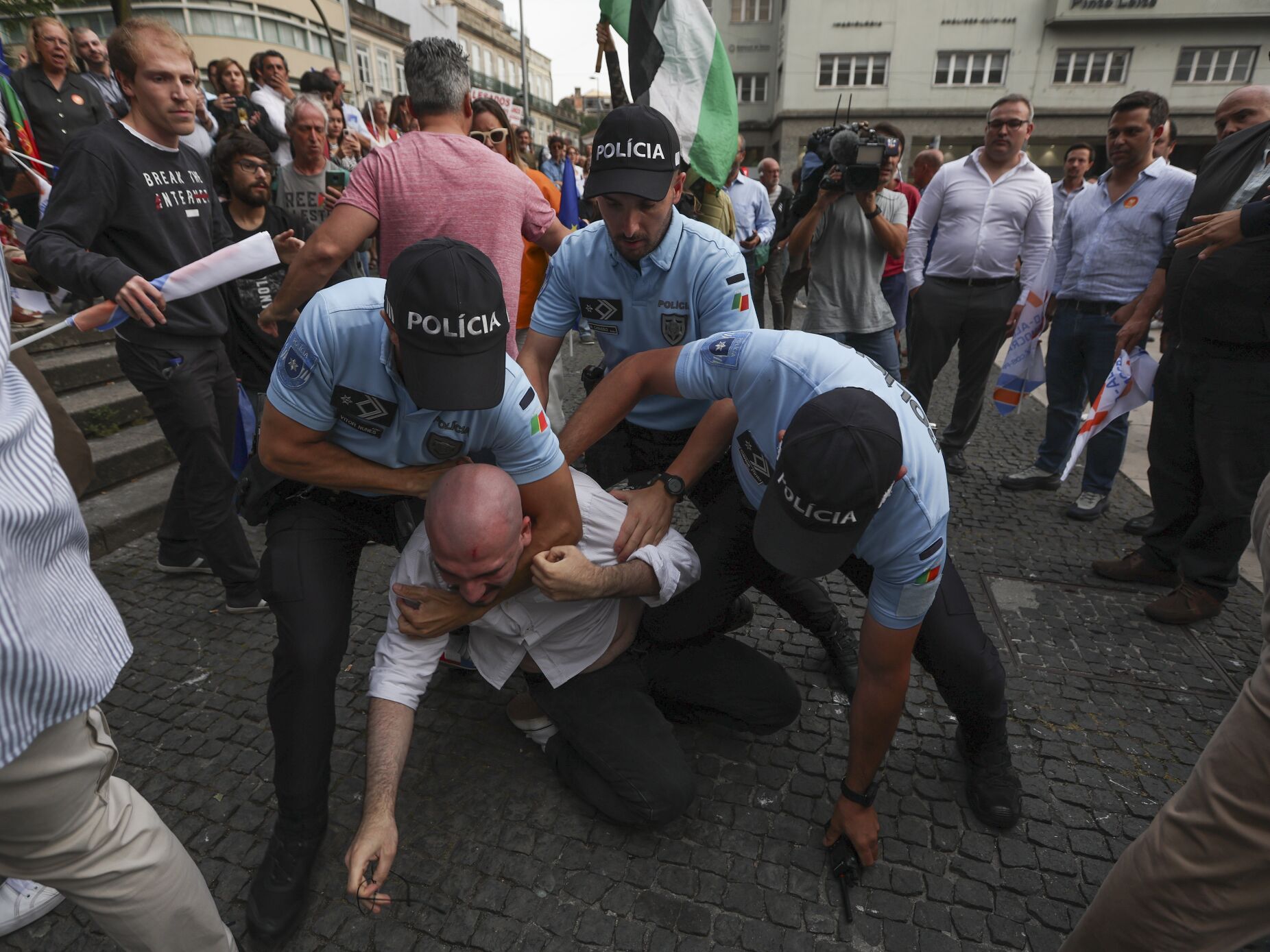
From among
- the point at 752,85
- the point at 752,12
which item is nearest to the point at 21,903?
the point at 752,85

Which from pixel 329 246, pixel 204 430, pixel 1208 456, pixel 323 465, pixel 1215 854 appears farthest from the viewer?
pixel 1208 456

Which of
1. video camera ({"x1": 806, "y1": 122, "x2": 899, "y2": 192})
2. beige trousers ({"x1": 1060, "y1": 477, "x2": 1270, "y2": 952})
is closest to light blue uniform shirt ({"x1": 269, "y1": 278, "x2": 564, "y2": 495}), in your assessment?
beige trousers ({"x1": 1060, "y1": 477, "x2": 1270, "y2": 952})

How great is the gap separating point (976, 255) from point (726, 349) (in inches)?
124

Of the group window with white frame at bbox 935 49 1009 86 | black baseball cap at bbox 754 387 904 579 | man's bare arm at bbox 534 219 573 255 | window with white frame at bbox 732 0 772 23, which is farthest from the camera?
window with white frame at bbox 732 0 772 23

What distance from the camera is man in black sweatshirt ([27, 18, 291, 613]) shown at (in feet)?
8.27

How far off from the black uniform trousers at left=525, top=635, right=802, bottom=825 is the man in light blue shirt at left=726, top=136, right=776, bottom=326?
5.33m

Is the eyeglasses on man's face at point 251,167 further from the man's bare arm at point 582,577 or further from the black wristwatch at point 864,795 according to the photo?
the black wristwatch at point 864,795

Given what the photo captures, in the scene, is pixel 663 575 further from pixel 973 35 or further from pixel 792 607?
pixel 973 35

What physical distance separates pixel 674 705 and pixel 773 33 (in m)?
37.2

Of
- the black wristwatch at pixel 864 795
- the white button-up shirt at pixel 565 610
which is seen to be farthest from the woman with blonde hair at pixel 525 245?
the black wristwatch at pixel 864 795

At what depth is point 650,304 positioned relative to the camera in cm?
266

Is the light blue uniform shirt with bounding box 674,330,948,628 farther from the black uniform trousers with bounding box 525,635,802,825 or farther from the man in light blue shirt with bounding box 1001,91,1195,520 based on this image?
the man in light blue shirt with bounding box 1001,91,1195,520

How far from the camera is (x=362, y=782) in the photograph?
7.60 feet

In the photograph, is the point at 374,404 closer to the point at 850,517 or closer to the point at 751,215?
the point at 850,517
